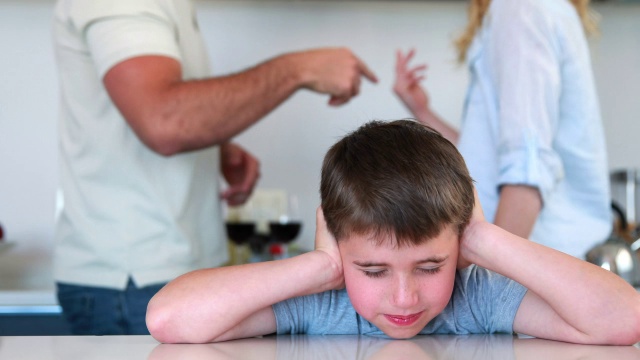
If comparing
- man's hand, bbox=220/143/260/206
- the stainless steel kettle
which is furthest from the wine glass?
the stainless steel kettle

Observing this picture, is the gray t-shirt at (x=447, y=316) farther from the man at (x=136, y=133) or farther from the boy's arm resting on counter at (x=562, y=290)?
the man at (x=136, y=133)

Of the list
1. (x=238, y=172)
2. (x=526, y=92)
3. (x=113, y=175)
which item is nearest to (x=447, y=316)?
(x=526, y=92)

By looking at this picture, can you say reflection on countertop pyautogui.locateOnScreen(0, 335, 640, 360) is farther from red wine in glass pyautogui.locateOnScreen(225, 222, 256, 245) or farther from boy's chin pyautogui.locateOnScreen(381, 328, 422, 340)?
red wine in glass pyautogui.locateOnScreen(225, 222, 256, 245)

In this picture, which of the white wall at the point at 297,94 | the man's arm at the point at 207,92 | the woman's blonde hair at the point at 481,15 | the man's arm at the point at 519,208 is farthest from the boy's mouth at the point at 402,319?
the white wall at the point at 297,94

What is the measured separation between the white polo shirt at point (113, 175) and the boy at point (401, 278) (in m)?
0.47

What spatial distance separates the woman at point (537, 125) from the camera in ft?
4.67

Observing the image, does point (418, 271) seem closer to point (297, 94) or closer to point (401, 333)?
point (401, 333)

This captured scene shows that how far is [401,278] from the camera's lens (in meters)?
0.97

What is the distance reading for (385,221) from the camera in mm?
986

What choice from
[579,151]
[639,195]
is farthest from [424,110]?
[639,195]

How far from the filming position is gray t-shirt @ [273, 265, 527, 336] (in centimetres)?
108

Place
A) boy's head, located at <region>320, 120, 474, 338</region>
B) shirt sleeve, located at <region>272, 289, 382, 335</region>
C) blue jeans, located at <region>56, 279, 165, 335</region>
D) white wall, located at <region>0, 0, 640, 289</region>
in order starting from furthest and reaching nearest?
white wall, located at <region>0, 0, 640, 289</region>, blue jeans, located at <region>56, 279, 165, 335</region>, shirt sleeve, located at <region>272, 289, 382, 335</region>, boy's head, located at <region>320, 120, 474, 338</region>

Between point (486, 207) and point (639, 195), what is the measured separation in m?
1.46

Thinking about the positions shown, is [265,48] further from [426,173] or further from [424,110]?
[426,173]
